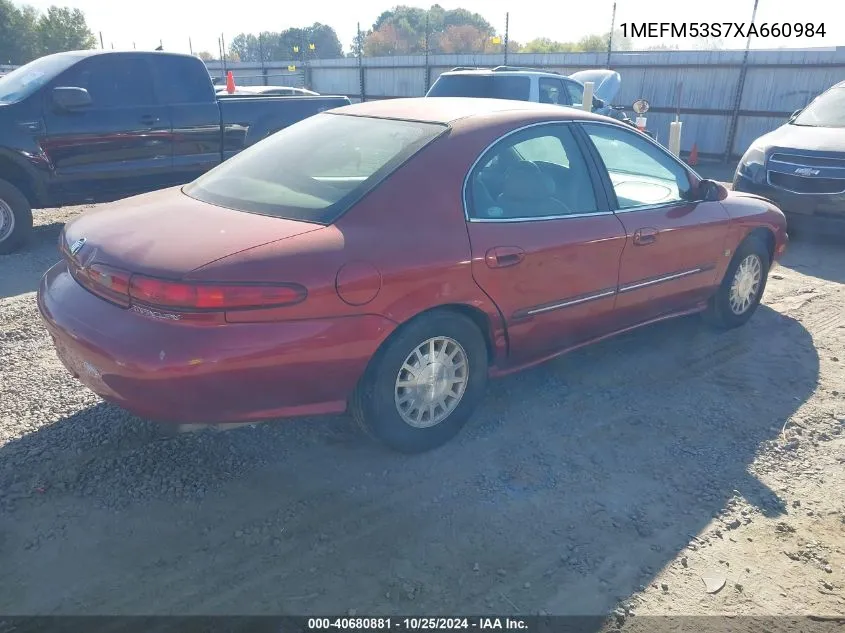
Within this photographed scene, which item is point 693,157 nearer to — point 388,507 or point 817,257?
point 817,257

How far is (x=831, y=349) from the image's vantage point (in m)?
4.89

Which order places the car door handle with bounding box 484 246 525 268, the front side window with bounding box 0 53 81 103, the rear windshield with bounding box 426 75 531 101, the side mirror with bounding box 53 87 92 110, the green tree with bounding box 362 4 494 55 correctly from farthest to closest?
the green tree with bounding box 362 4 494 55
the rear windshield with bounding box 426 75 531 101
the front side window with bounding box 0 53 81 103
the side mirror with bounding box 53 87 92 110
the car door handle with bounding box 484 246 525 268

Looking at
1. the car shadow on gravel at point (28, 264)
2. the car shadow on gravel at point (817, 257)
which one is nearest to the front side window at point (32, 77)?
the car shadow on gravel at point (28, 264)

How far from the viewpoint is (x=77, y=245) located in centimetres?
308

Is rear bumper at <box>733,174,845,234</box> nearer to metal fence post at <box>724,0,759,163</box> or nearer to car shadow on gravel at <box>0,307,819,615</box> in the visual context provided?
car shadow on gravel at <box>0,307,819,615</box>

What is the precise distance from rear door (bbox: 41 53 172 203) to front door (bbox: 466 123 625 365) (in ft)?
16.3

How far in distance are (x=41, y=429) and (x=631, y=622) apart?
2950 mm

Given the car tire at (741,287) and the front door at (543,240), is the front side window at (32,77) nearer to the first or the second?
the front door at (543,240)

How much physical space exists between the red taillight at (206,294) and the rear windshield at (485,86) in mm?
8837

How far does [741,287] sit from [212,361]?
4.06 m

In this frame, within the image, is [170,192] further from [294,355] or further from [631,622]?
[631,622]

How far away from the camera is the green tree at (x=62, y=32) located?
4003 centimetres

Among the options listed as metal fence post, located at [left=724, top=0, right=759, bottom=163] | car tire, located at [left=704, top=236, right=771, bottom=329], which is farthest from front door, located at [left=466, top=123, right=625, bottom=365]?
metal fence post, located at [left=724, top=0, right=759, bottom=163]

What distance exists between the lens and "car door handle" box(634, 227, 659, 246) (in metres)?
4.05
